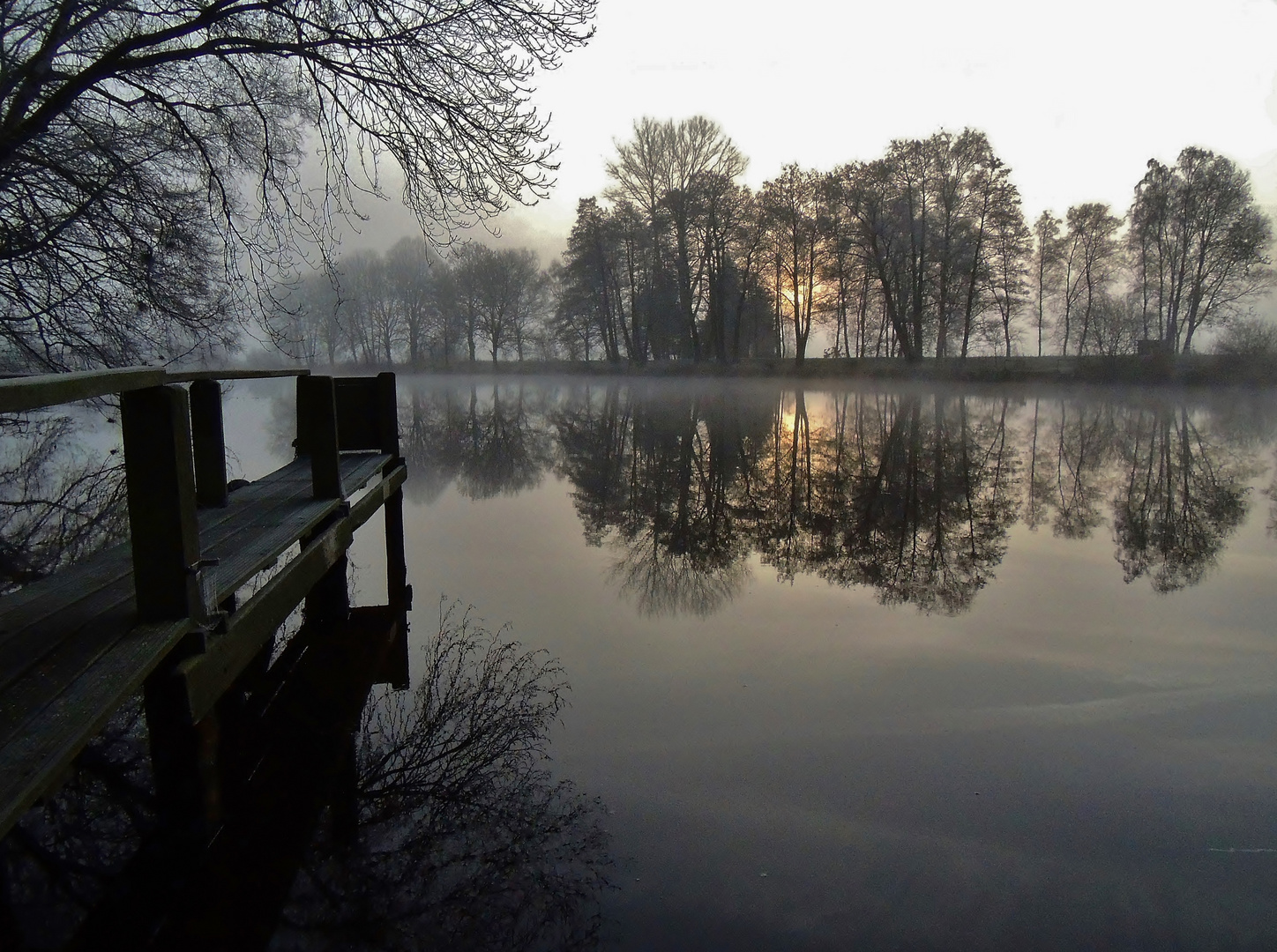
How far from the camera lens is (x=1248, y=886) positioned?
101 inches

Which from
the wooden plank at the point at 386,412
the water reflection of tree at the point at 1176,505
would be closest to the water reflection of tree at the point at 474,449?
the wooden plank at the point at 386,412

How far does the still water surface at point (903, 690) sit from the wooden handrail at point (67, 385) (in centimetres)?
210

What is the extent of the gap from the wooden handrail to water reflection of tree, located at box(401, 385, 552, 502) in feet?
27.2

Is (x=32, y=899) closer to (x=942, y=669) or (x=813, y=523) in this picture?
(x=942, y=669)

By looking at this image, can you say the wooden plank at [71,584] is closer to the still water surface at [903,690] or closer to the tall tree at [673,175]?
the still water surface at [903,690]

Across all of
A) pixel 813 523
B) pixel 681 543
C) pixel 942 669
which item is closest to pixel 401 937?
pixel 942 669

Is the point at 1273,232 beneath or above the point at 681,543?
above

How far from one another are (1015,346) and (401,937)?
182ft

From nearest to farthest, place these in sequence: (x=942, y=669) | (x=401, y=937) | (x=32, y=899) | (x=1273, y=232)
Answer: (x=401, y=937), (x=32, y=899), (x=942, y=669), (x=1273, y=232)

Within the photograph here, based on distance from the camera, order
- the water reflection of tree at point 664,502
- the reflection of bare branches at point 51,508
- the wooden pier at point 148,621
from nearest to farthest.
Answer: the wooden pier at point 148,621, the water reflection of tree at point 664,502, the reflection of bare branches at point 51,508

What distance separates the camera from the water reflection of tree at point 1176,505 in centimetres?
674

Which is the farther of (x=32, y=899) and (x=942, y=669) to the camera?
(x=942, y=669)

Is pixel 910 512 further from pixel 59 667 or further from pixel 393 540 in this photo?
pixel 59 667

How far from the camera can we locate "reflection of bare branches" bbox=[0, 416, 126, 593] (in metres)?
6.78
